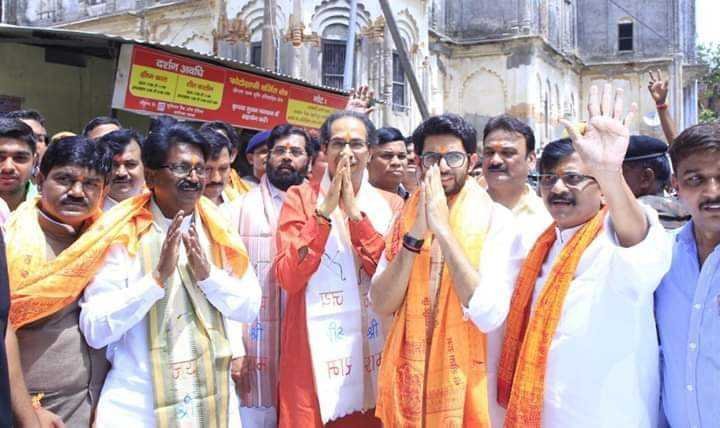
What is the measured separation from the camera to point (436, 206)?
247cm

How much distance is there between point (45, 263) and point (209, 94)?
672 centimetres

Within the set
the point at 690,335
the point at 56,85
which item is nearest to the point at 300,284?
the point at 690,335

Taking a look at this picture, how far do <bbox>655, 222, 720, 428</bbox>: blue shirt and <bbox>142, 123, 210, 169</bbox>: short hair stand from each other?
1807mm

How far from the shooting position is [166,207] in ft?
8.66

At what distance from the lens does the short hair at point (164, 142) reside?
8.49 feet

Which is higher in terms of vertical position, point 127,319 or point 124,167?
point 124,167

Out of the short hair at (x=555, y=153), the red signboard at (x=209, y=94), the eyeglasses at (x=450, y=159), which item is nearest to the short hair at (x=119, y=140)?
the eyeglasses at (x=450, y=159)

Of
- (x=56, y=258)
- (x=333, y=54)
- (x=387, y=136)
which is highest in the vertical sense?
(x=333, y=54)

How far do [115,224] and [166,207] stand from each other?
0.81 ft

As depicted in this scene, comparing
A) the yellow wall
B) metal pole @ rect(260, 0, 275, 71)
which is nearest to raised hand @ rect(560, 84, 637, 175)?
the yellow wall

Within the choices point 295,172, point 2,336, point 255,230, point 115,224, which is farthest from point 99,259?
point 295,172

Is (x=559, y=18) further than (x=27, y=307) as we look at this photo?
Yes

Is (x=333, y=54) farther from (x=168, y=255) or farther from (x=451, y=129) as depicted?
(x=168, y=255)

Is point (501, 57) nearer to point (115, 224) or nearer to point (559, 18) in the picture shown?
point (559, 18)
